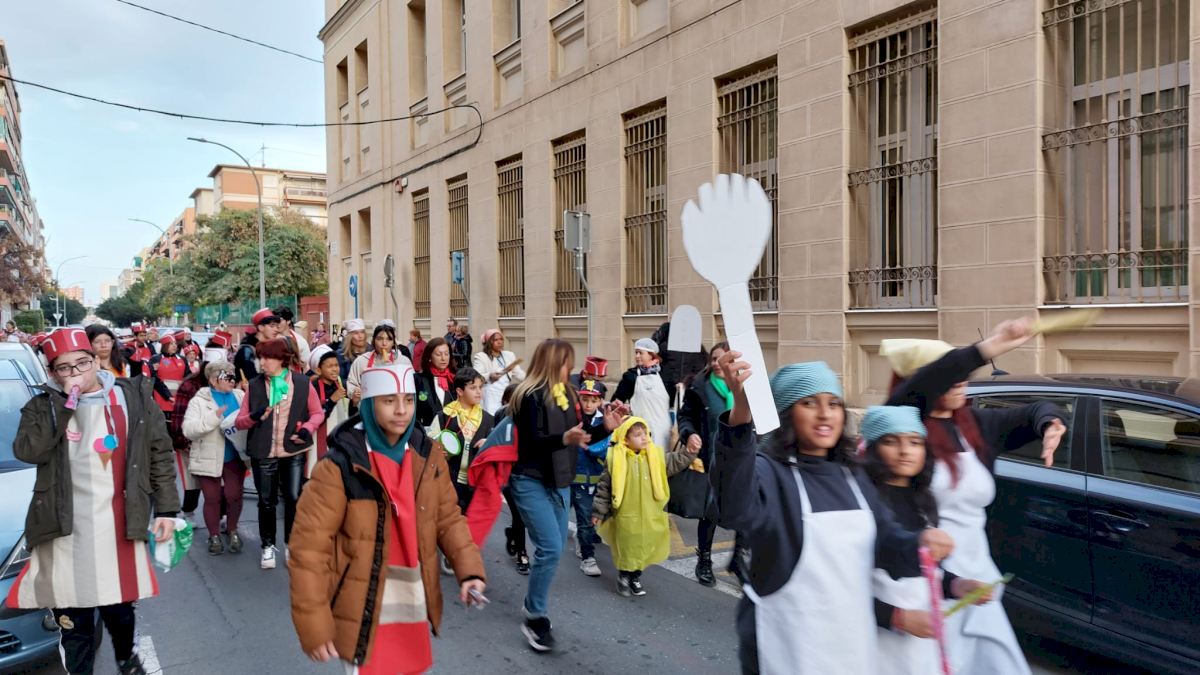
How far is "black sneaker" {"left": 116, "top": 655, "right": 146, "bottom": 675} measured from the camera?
4090 millimetres

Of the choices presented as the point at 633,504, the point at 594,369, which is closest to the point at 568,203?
the point at 594,369

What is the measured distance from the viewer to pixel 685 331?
4980 millimetres

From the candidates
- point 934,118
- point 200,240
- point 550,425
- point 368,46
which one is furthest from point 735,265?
point 200,240

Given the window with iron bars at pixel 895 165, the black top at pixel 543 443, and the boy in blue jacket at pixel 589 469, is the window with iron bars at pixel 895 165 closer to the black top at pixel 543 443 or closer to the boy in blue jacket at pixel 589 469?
the boy in blue jacket at pixel 589 469

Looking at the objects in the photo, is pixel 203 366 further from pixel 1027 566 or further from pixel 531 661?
pixel 1027 566

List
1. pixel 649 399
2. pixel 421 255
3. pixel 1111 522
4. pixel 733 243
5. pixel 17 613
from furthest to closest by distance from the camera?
pixel 421 255 → pixel 649 399 → pixel 17 613 → pixel 1111 522 → pixel 733 243

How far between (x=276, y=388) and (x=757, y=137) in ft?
23.2

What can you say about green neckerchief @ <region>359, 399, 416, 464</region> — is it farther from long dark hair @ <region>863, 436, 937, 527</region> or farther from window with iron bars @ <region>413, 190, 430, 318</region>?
window with iron bars @ <region>413, 190, 430, 318</region>

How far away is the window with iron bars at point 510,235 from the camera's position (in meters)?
16.5

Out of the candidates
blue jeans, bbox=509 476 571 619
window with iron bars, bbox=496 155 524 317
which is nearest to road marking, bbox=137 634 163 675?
blue jeans, bbox=509 476 571 619

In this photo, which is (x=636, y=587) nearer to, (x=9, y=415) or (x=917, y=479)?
(x=917, y=479)

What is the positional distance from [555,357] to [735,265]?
2570 mm

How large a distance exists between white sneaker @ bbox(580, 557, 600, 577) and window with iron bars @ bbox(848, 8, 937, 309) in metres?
4.80

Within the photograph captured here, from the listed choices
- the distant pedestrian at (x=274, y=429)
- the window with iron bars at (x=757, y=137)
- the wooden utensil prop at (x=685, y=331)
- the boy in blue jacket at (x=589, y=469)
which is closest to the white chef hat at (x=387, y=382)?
the wooden utensil prop at (x=685, y=331)
